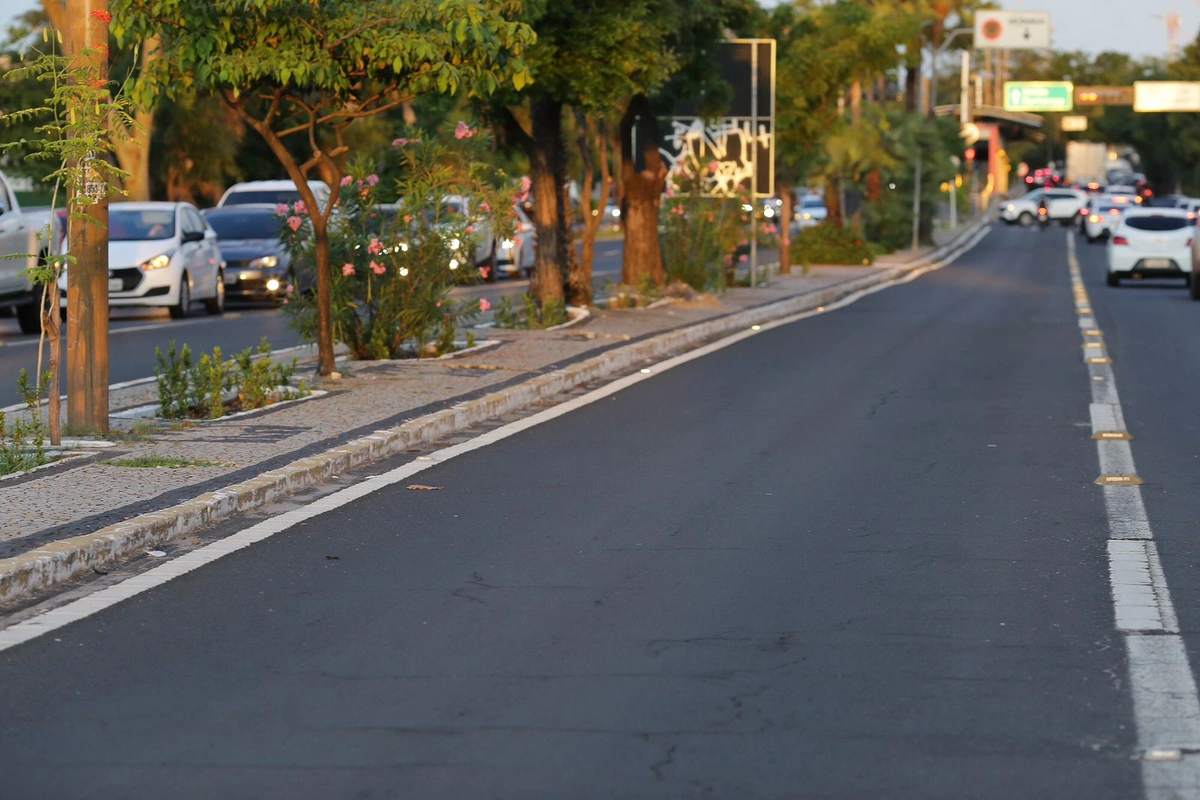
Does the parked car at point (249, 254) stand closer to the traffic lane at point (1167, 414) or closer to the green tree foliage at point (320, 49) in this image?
the traffic lane at point (1167, 414)

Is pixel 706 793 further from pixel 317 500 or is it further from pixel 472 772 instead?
pixel 317 500

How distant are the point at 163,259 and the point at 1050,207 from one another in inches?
2679

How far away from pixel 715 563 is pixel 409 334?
908 cm

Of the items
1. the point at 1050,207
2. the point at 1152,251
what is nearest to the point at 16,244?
the point at 1152,251

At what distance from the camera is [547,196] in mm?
23062

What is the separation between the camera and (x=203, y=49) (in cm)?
1402

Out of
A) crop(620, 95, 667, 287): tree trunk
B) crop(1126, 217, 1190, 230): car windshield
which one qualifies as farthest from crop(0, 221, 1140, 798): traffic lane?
crop(1126, 217, 1190, 230): car windshield

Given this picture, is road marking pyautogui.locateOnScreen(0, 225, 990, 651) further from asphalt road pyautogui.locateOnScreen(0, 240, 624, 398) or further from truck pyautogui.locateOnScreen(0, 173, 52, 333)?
truck pyautogui.locateOnScreen(0, 173, 52, 333)

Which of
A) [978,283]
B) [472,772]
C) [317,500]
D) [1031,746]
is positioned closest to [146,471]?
[317,500]

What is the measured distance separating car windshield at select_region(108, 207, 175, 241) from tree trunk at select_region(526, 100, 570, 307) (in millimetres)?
5820

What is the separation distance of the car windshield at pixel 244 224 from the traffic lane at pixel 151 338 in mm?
2110

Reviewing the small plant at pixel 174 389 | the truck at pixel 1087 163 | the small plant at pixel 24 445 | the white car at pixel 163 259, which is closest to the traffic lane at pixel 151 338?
the white car at pixel 163 259

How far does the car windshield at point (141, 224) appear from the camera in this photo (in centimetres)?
2592

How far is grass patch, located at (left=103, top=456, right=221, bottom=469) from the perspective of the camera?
10.3 metres
